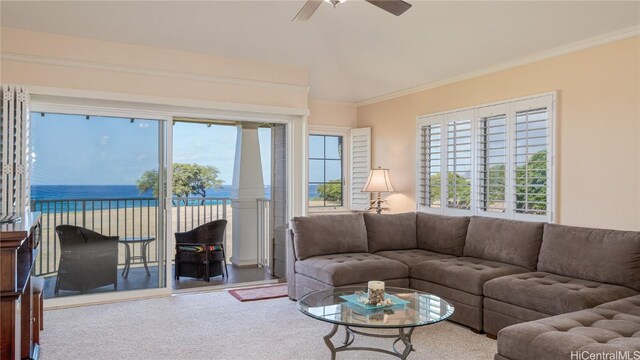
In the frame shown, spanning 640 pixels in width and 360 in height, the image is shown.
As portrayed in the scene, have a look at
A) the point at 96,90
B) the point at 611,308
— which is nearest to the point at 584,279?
the point at 611,308

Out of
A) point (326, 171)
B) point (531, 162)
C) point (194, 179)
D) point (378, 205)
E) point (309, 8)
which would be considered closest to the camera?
point (309, 8)

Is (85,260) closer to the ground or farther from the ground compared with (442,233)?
closer to the ground

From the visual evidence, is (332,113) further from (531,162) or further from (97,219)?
(97,219)

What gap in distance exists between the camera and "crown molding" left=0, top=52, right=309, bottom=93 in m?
4.07

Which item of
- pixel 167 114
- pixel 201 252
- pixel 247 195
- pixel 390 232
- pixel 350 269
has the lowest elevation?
pixel 201 252

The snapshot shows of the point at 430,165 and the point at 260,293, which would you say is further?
the point at 430,165

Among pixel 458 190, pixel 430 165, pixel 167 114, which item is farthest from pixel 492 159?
pixel 167 114

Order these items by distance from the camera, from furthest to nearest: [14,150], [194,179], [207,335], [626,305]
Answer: [194,179], [14,150], [207,335], [626,305]

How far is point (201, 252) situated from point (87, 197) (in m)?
1.53

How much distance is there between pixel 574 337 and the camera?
215cm

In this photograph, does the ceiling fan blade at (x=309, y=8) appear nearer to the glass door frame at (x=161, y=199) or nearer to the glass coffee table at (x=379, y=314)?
the glass coffee table at (x=379, y=314)

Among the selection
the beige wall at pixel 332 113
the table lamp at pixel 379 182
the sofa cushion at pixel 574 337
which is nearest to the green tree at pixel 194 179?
the beige wall at pixel 332 113

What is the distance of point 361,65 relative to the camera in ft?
17.9

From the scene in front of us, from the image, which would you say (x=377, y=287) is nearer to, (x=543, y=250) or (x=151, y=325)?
(x=543, y=250)
